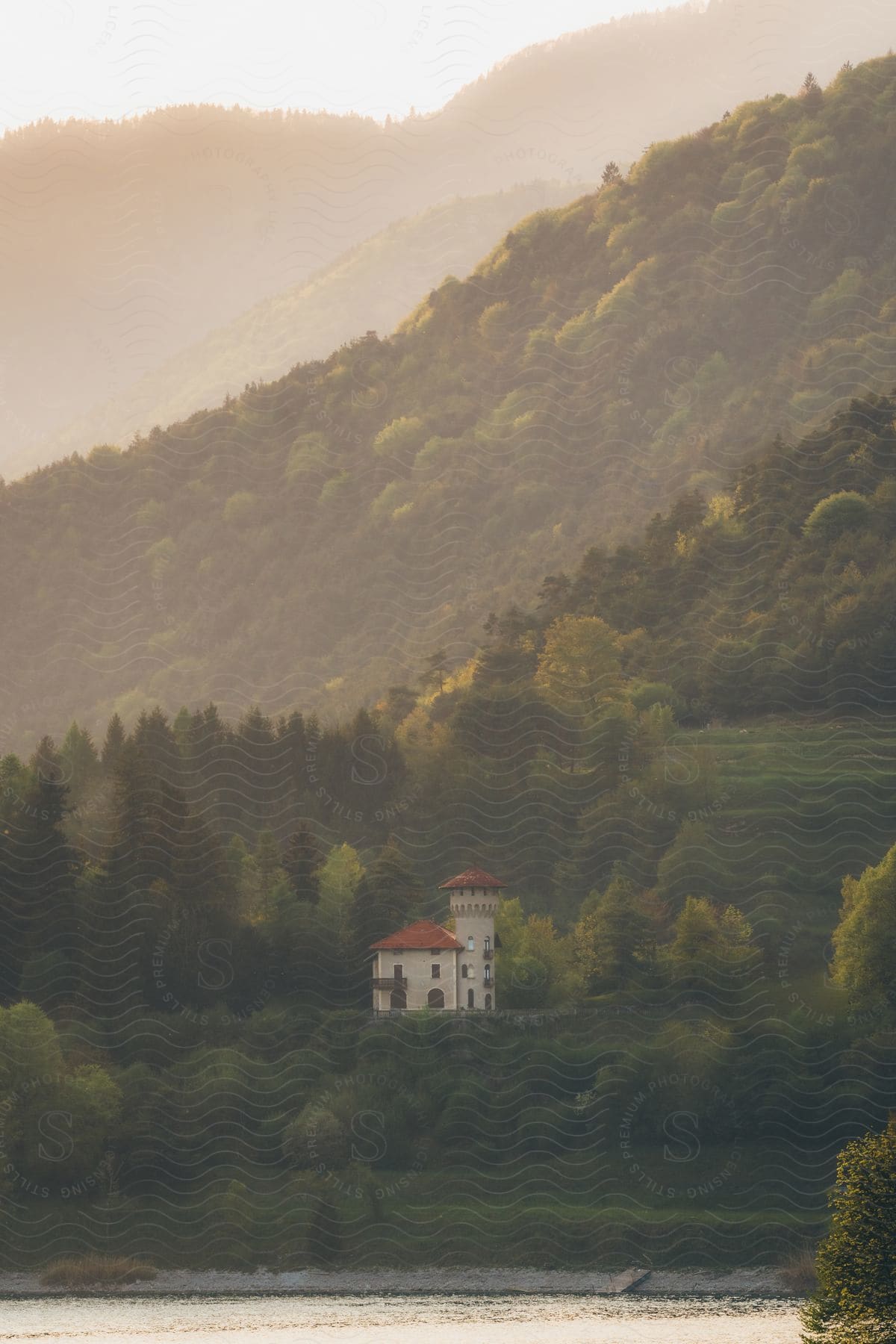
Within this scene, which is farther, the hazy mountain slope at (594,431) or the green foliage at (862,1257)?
the hazy mountain slope at (594,431)

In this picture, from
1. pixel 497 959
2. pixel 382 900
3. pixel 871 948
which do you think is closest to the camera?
pixel 871 948

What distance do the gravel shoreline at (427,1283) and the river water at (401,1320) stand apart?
938mm

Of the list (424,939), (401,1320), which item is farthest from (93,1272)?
(424,939)

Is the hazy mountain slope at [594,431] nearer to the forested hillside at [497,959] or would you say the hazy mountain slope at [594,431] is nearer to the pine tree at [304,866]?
the forested hillside at [497,959]

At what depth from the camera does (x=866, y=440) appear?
442 ft

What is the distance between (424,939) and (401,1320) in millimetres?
21486

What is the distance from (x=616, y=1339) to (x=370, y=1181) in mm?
15450

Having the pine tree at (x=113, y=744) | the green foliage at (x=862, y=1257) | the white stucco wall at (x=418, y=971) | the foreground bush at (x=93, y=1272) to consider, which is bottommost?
the foreground bush at (x=93, y=1272)

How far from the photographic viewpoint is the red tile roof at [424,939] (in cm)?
9031

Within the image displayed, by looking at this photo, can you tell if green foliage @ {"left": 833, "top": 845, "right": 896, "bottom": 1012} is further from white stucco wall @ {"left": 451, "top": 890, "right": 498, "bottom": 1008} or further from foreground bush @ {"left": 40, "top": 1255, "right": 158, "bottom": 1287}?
foreground bush @ {"left": 40, "top": 1255, "right": 158, "bottom": 1287}

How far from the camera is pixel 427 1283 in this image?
7681cm

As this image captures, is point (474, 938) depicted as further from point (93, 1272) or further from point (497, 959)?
point (93, 1272)

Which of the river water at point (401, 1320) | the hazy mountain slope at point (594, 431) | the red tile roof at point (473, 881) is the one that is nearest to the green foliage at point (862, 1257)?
the river water at point (401, 1320)

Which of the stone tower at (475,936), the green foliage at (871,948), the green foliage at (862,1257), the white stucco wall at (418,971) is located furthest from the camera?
the green foliage at (871,948)
